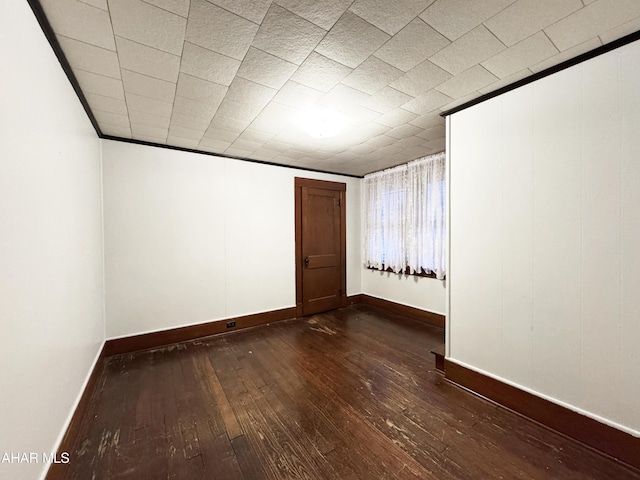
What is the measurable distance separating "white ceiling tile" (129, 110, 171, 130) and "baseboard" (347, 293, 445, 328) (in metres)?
4.00

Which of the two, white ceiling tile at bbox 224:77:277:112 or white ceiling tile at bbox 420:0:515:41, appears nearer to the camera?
white ceiling tile at bbox 420:0:515:41

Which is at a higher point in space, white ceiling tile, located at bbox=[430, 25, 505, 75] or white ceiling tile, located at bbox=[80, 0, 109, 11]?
white ceiling tile, located at bbox=[430, 25, 505, 75]

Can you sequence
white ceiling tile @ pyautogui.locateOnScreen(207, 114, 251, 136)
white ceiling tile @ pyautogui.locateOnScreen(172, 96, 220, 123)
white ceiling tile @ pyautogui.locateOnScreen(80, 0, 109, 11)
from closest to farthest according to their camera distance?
white ceiling tile @ pyautogui.locateOnScreen(80, 0, 109, 11) → white ceiling tile @ pyautogui.locateOnScreen(172, 96, 220, 123) → white ceiling tile @ pyautogui.locateOnScreen(207, 114, 251, 136)

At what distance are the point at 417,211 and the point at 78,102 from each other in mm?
4018

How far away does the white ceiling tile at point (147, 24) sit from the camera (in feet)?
4.01

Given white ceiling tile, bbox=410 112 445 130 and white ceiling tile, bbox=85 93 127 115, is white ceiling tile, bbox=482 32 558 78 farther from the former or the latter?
white ceiling tile, bbox=85 93 127 115

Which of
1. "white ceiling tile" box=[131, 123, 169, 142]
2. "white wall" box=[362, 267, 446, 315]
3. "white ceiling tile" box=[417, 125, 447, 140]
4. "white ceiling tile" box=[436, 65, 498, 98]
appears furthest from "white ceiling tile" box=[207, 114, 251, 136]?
"white wall" box=[362, 267, 446, 315]

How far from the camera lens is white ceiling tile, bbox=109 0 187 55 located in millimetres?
1224

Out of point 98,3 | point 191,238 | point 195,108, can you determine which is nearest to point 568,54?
point 98,3

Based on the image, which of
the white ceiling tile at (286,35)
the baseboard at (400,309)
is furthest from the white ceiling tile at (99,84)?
the baseboard at (400,309)

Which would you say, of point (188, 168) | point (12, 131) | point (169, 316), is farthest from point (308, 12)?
point (169, 316)

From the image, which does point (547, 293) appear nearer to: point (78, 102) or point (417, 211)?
point (417, 211)

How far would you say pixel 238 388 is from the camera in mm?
2238

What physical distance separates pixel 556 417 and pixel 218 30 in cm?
327
